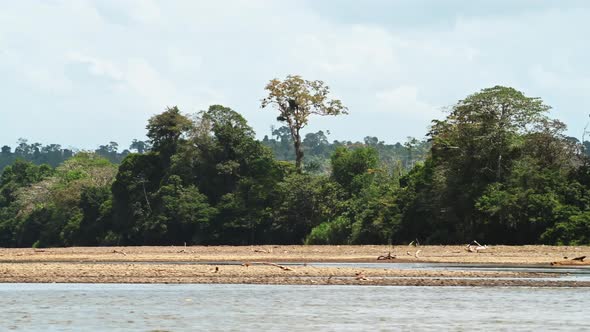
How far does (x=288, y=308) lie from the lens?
30.6 m

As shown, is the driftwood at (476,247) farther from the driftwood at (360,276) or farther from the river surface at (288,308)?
the river surface at (288,308)

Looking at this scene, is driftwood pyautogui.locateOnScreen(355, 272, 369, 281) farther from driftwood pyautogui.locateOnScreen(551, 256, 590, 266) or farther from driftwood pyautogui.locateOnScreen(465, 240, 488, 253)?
driftwood pyautogui.locateOnScreen(465, 240, 488, 253)

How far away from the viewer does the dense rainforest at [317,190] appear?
66250 millimetres

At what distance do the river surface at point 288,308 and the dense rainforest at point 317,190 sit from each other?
28.8 m

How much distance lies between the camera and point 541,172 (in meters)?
67.3

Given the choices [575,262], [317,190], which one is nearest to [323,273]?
[575,262]

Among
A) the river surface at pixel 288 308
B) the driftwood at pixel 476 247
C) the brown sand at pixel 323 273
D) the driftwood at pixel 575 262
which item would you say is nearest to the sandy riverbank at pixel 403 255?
the brown sand at pixel 323 273

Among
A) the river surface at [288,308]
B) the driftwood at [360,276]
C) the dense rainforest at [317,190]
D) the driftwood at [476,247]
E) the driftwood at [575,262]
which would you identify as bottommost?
the river surface at [288,308]

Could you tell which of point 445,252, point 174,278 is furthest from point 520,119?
point 174,278

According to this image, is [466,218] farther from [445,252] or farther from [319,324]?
[319,324]

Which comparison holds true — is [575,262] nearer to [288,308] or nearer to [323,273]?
[323,273]

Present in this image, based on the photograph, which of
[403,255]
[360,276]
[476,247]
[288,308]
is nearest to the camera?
[288,308]

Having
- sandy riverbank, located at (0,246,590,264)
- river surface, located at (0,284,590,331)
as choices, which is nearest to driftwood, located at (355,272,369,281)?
river surface, located at (0,284,590,331)

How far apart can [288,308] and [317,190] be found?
184 ft
